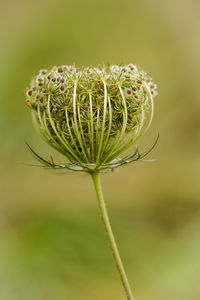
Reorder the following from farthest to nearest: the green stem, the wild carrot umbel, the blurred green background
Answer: the blurred green background → the wild carrot umbel → the green stem

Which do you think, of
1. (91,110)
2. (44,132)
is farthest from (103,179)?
(91,110)

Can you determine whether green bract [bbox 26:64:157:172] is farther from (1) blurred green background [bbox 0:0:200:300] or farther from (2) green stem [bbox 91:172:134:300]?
(1) blurred green background [bbox 0:0:200:300]

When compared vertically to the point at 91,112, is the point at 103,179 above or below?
below

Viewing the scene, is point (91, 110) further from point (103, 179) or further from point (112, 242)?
point (103, 179)

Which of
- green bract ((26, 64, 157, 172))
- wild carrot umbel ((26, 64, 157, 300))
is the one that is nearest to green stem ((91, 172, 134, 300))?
wild carrot umbel ((26, 64, 157, 300))

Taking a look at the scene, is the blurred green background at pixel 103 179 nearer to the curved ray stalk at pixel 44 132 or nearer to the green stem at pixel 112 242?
the curved ray stalk at pixel 44 132

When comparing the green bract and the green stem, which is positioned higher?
the green bract
